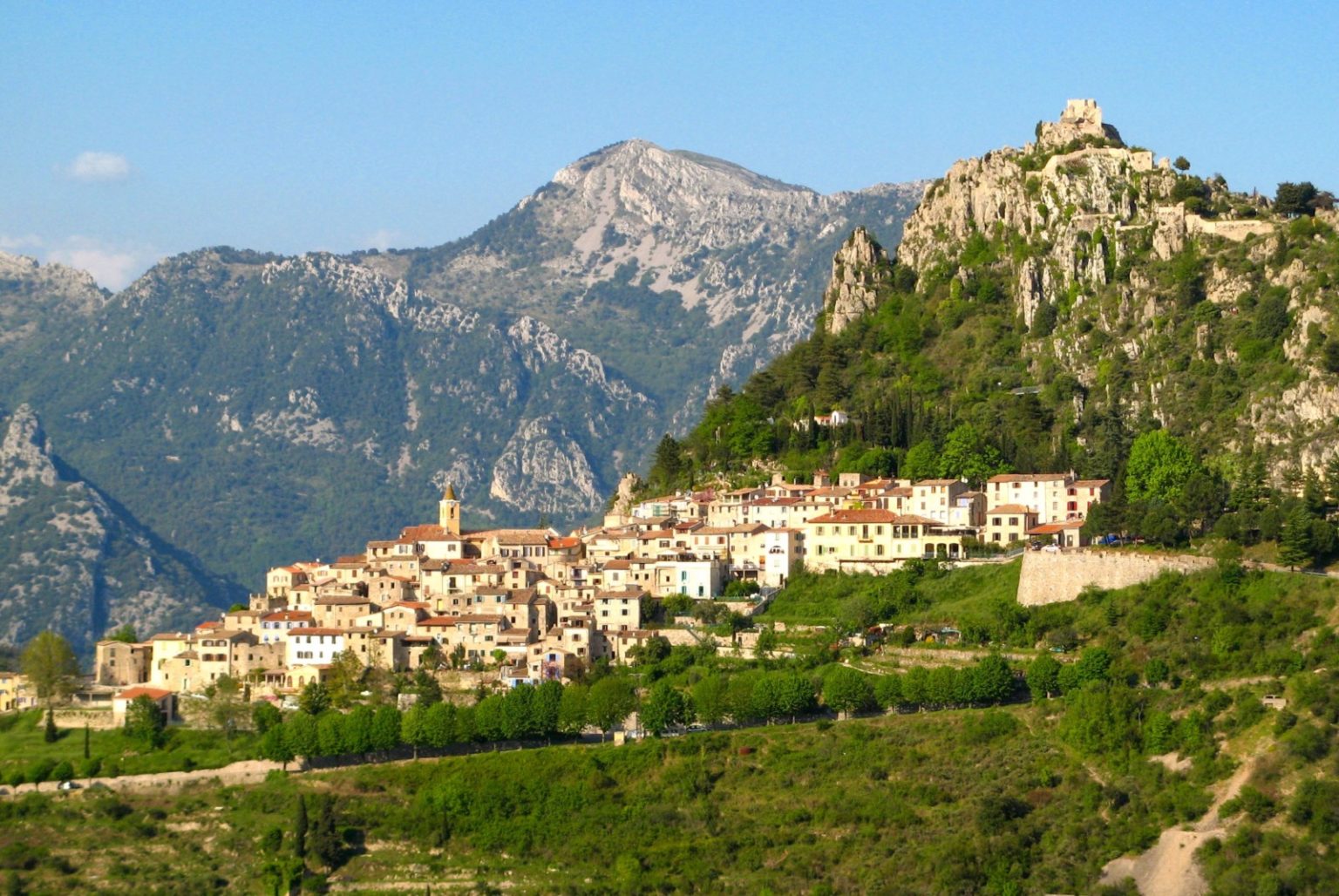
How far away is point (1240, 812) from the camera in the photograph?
74750 mm

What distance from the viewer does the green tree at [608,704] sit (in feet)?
290

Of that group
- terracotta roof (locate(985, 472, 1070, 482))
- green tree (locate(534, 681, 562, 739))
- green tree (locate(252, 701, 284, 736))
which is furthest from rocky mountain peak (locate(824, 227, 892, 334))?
green tree (locate(252, 701, 284, 736))

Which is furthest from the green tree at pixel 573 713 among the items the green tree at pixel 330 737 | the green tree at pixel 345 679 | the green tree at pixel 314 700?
the green tree at pixel 314 700

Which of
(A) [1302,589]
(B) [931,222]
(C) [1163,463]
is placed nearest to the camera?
(A) [1302,589]

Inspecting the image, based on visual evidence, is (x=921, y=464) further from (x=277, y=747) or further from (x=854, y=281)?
(x=277, y=747)

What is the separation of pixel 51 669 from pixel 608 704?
26.1m

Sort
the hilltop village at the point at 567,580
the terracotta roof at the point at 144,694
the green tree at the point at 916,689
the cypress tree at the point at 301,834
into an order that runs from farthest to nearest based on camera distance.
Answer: the hilltop village at the point at 567,580
the terracotta roof at the point at 144,694
the green tree at the point at 916,689
the cypress tree at the point at 301,834

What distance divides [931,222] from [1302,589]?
52586mm

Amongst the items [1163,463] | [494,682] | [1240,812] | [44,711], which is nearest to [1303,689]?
[1240,812]

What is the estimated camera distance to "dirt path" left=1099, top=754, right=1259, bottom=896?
239ft

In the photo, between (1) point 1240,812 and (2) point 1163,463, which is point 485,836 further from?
(2) point 1163,463

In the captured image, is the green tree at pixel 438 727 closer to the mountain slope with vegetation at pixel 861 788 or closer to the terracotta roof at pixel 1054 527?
the mountain slope with vegetation at pixel 861 788

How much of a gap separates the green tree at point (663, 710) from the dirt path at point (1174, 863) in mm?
19051

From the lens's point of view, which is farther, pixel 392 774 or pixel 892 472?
pixel 892 472
